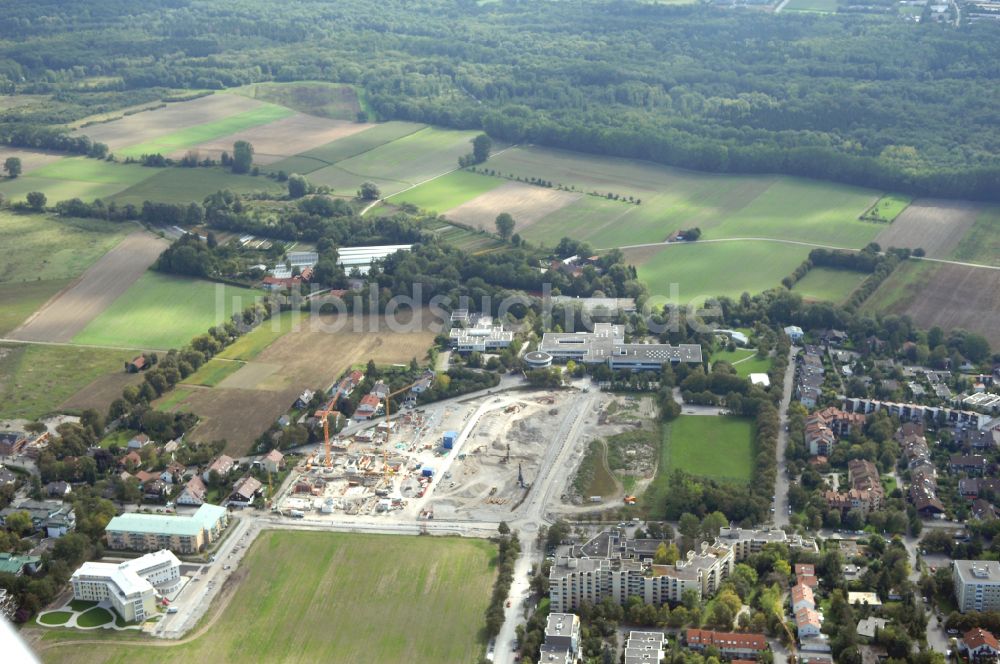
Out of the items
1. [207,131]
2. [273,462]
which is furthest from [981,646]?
[207,131]

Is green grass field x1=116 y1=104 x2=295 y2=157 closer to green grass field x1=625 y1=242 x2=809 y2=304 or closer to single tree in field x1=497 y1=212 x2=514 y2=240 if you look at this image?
single tree in field x1=497 y1=212 x2=514 y2=240

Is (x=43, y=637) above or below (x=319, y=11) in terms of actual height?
below

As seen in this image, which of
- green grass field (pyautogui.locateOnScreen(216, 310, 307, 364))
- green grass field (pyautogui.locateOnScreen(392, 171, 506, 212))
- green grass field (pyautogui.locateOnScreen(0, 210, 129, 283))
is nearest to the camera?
green grass field (pyautogui.locateOnScreen(216, 310, 307, 364))

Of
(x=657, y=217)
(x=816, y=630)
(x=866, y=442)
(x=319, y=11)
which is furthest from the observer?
(x=319, y=11)

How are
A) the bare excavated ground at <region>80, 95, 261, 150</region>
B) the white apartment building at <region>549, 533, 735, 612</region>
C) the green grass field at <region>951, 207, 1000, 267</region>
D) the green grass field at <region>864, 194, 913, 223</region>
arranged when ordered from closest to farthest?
the white apartment building at <region>549, 533, 735, 612</region>
the green grass field at <region>951, 207, 1000, 267</region>
the green grass field at <region>864, 194, 913, 223</region>
the bare excavated ground at <region>80, 95, 261, 150</region>

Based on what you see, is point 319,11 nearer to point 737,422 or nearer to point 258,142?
point 258,142

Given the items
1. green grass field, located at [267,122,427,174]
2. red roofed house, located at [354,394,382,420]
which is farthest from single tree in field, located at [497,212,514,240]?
red roofed house, located at [354,394,382,420]

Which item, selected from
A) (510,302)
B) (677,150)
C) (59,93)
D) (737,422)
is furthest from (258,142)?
(737,422)
